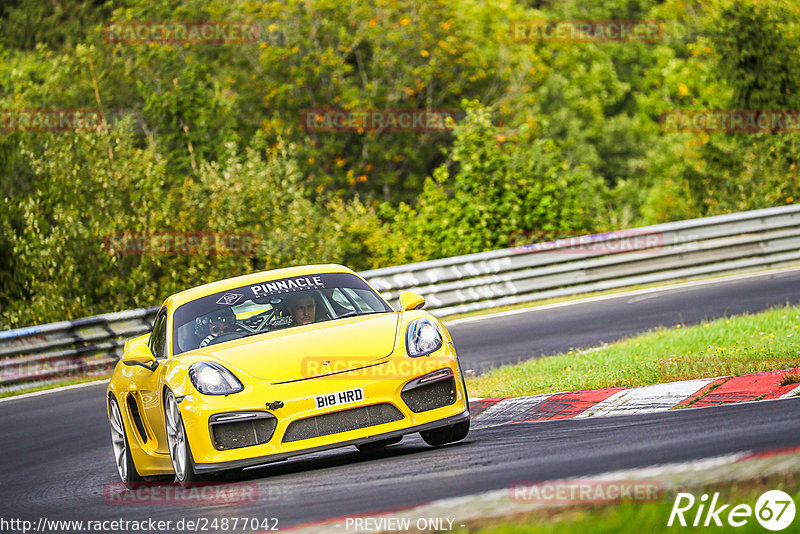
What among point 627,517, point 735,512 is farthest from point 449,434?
point 735,512

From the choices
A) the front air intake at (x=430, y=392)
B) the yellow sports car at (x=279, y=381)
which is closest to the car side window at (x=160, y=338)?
the yellow sports car at (x=279, y=381)

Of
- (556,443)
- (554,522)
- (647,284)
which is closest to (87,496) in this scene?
(556,443)

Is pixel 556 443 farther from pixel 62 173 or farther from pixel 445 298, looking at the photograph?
pixel 62 173

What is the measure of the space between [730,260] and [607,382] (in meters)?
9.92

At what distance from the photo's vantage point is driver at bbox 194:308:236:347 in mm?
7957

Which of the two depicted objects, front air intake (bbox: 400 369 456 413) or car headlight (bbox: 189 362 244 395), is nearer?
car headlight (bbox: 189 362 244 395)

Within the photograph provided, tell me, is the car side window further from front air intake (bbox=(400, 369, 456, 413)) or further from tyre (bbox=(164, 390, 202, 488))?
front air intake (bbox=(400, 369, 456, 413))

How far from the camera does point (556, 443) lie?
679 cm

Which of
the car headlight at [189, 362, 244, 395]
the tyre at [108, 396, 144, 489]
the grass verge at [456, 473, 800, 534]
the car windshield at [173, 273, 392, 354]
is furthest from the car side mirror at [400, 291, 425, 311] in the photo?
the grass verge at [456, 473, 800, 534]

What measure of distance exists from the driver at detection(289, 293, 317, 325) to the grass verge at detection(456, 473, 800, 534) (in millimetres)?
3715

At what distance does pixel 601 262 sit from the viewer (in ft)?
59.3

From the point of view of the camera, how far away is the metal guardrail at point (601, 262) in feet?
58.0

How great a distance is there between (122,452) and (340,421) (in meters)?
2.36

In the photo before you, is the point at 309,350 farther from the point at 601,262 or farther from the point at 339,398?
the point at 601,262
